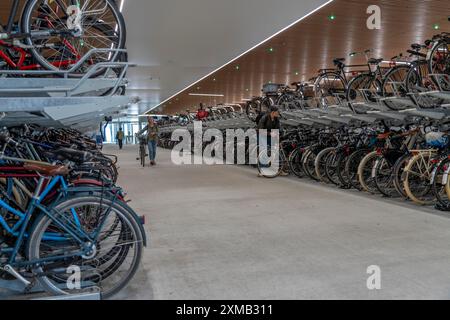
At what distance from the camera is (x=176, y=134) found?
58.6 feet

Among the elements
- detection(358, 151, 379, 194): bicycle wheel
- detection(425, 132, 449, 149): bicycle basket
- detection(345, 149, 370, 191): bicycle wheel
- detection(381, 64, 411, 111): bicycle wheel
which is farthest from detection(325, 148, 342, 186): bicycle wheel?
detection(425, 132, 449, 149): bicycle basket

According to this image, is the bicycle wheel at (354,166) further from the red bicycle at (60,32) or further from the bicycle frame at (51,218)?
the bicycle frame at (51,218)

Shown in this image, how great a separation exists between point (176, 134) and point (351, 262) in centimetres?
1546

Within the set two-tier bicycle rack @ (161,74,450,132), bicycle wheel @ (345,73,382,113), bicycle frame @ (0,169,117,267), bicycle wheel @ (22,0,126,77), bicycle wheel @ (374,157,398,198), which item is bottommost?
bicycle wheel @ (374,157,398,198)

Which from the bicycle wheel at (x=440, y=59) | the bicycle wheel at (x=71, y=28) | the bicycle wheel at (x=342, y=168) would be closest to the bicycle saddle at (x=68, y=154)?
the bicycle wheel at (x=71, y=28)

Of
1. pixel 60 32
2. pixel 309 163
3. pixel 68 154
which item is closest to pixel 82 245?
pixel 68 154

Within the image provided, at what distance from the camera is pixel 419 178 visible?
479cm

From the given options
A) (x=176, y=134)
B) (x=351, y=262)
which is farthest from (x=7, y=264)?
(x=176, y=134)

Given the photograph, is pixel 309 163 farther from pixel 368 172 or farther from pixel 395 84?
pixel 395 84

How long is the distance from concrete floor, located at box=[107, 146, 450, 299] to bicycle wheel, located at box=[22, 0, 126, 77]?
4.93 feet

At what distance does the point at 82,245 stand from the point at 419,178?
13.4 feet

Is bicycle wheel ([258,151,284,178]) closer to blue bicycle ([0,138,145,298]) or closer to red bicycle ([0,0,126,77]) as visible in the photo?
red bicycle ([0,0,126,77])

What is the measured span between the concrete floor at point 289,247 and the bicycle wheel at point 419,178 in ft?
0.81

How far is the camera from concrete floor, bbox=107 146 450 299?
2.40 metres
